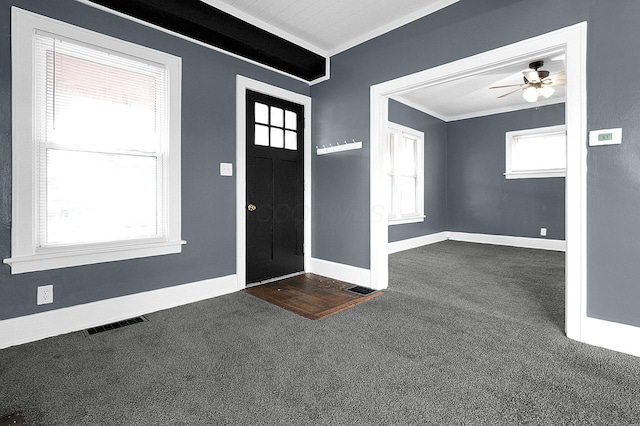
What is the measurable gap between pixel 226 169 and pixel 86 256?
1501 millimetres

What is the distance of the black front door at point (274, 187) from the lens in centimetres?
372

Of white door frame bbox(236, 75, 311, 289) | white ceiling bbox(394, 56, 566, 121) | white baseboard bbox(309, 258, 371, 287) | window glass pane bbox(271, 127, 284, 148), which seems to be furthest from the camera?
white ceiling bbox(394, 56, 566, 121)

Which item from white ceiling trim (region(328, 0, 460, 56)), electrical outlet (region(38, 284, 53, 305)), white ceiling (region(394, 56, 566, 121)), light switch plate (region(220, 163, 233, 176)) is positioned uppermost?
white ceiling (region(394, 56, 566, 121))

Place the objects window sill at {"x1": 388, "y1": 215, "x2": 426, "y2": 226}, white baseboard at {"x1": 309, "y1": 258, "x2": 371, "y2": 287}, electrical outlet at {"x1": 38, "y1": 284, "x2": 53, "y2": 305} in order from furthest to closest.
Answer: window sill at {"x1": 388, "y1": 215, "x2": 426, "y2": 226}
white baseboard at {"x1": 309, "y1": 258, "x2": 371, "y2": 287}
electrical outlet at {"x1": 38, "y1": 284, "x2": 53, "y2": 305}

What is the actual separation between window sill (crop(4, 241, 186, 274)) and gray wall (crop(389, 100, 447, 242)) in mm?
4062

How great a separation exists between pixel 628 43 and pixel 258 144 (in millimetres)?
3295

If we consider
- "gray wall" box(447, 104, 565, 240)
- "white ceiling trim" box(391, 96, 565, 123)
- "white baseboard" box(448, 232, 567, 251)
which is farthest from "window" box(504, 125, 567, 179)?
"white baseboard" box(448, 232, 567, 251)

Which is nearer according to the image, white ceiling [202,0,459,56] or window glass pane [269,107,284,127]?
white ceiling [202,0,459,56]

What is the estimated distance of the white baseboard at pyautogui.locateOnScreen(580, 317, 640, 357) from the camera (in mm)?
2098

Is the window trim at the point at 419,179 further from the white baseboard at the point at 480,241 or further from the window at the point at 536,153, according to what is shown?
the window at the point at 536,153

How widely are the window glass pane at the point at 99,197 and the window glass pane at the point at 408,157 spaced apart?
4.69 meters

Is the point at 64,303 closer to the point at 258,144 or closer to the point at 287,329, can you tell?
the point at 287,329

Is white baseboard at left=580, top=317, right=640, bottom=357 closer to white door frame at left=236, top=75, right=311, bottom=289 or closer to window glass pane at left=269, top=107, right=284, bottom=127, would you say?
white door frame at left=236, top=75, right=311, bottom=289

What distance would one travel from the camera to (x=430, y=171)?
679cm
